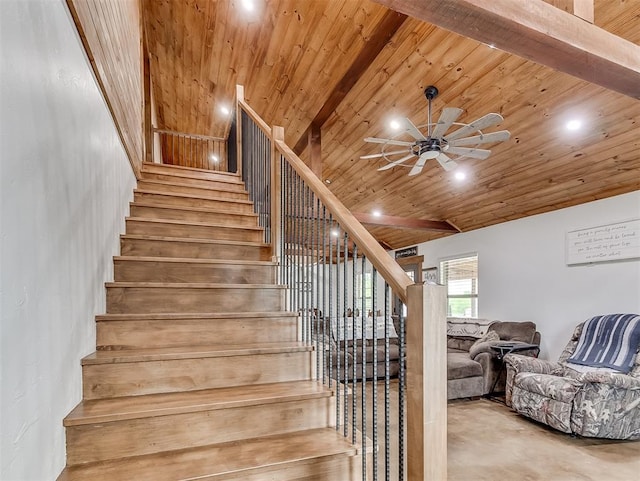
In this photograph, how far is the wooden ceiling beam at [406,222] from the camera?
5.96m

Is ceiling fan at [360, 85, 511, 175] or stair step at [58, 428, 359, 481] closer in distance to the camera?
stair step at [58, 428, 359, 481]

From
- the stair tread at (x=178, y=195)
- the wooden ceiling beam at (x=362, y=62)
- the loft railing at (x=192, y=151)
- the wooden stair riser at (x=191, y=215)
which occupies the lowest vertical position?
the wooden stair riser at (x=191, y=215)

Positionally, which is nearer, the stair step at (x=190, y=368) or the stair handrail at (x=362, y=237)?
the stair handrail at (x=362, y=237)

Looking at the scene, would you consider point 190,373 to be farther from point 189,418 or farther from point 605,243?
point 605,243

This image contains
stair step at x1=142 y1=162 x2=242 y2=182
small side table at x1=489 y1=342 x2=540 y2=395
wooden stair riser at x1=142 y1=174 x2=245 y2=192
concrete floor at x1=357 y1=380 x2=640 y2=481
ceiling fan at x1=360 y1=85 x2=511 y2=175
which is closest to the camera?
concrete floor at x1=357 y1=380 x2=640 y2=481

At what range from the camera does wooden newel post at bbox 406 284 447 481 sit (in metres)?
1.03

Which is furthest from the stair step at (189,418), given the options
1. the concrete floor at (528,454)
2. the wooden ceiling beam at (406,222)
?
the wooden ceiling beam at (406,222)

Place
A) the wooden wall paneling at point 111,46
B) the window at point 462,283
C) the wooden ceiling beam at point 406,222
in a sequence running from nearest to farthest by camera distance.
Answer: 1. the wooden wall paneling at point 111,46
2. the wooden ceiling beam at point 406,222
3. the window at point 462,283

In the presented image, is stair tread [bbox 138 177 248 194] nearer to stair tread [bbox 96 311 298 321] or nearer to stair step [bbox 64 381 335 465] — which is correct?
stair tread [bbox 96 311 298 321]

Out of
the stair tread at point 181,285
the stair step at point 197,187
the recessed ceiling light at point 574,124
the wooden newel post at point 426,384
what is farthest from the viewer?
the recessed ceiling light at point 574,124

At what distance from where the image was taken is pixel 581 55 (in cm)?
188

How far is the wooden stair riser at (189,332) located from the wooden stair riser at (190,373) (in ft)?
0.66

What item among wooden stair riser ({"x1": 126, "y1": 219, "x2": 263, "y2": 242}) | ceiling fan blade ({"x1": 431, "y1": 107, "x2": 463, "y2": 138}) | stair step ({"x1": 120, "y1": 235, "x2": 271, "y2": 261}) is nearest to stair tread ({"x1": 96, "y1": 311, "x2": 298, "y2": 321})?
stair step ({"x1": 120, "y1": 235, "x2": 271, "y2": 261})

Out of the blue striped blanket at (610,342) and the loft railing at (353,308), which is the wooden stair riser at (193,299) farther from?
the blue striped blanket at (610,342)
